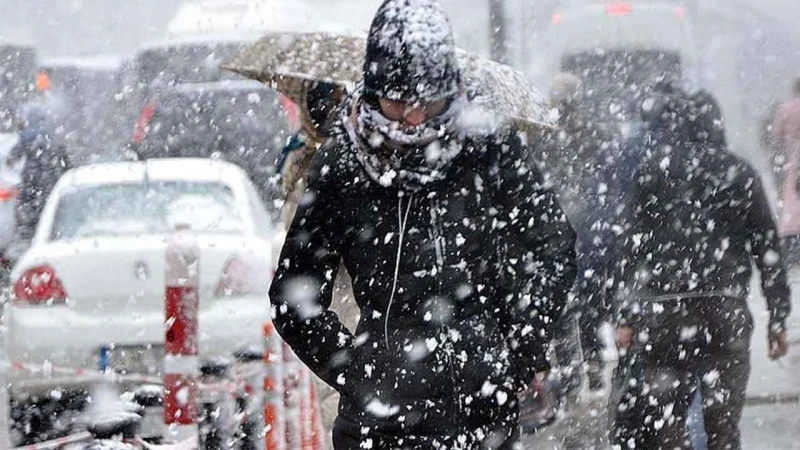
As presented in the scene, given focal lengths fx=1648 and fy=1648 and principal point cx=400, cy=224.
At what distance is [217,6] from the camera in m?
22.3

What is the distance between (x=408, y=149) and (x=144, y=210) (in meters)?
6.06

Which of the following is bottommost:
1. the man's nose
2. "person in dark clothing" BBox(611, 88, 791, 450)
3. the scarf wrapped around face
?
"person in dark clothing" BBox(611, 88, 791, 450)

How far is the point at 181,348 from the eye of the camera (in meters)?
6.73

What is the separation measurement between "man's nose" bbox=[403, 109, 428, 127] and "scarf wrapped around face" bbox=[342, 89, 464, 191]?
0.02 m

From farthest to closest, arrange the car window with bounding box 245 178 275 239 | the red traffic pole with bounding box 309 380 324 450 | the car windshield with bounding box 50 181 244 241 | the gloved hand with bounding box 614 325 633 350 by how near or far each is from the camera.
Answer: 1. the car window with bounding box 245 178 275 239
2. the car windshield with bounding box 50 181 244 241
3. the red traffic pole with bounding box 309 380 324 450
4. the gloved hand with bounding box 614 325 633 350

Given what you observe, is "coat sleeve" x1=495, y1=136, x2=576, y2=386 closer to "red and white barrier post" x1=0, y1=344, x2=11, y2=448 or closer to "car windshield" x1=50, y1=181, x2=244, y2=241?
"red and white barrier post" x1=0, y1=344, x2=11, y2=448

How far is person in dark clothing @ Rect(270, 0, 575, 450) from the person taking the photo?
4.04m

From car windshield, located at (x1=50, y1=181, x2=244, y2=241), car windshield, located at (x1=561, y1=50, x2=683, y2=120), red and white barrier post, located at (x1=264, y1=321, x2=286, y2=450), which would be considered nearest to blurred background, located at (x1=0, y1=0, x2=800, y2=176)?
car windshield, located at (x1=561, y1=50, x2=683, y2=120)

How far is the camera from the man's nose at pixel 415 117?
13.3ft

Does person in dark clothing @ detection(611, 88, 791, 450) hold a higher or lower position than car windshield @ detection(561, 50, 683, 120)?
higher

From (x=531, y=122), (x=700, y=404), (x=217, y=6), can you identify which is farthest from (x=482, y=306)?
(x=217, y=6)

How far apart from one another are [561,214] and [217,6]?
726 inches

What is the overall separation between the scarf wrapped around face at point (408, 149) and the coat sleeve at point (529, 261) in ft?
0.63

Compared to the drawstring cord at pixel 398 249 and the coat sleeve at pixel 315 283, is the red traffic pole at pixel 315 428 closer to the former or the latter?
the coat sleeve at pixel 315 283
